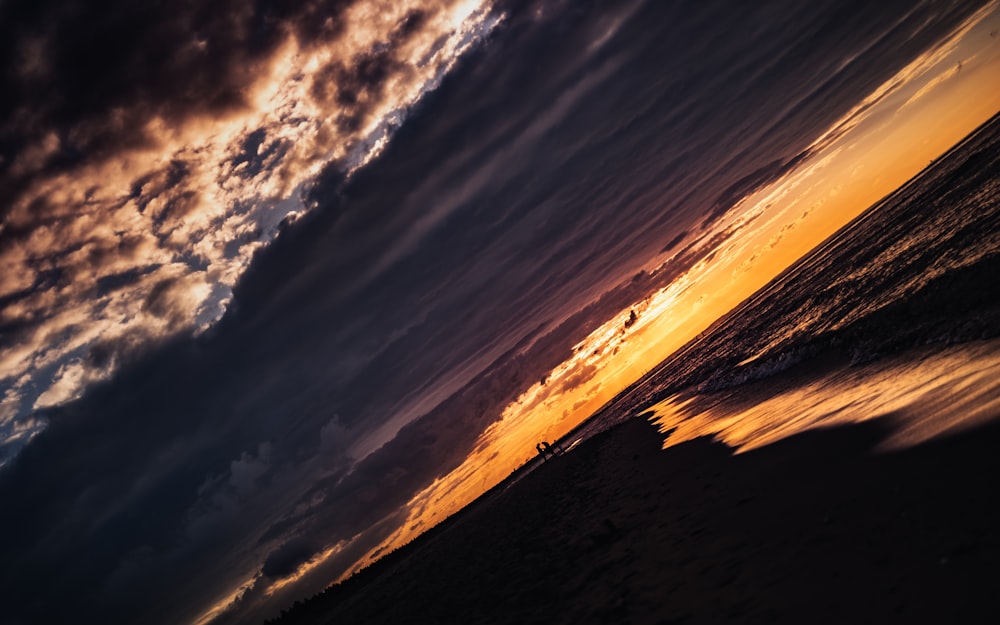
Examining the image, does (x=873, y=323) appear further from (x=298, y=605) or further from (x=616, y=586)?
(x=298, y=605)

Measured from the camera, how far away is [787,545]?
881 centimetres

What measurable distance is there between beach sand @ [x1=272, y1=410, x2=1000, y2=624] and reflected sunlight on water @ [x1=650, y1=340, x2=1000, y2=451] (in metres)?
0.67

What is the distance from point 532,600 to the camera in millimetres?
13984

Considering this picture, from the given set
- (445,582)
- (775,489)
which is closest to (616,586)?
(775,489)

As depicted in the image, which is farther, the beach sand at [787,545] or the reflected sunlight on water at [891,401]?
the reflected sunlight on water at [891,401]

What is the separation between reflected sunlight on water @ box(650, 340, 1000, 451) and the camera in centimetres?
1039

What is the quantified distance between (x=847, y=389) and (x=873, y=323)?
7.97 metres

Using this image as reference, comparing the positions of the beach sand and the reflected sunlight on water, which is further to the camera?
the reflected sunlight on water

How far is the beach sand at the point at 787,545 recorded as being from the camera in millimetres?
6332

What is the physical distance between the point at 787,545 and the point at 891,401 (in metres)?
7.23

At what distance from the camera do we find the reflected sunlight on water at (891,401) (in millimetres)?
10391

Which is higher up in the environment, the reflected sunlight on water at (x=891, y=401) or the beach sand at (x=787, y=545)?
the beach sand at (x=787, y=545)

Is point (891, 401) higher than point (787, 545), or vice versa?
point (787, 545)

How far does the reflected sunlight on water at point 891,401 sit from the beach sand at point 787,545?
672 millimetres
